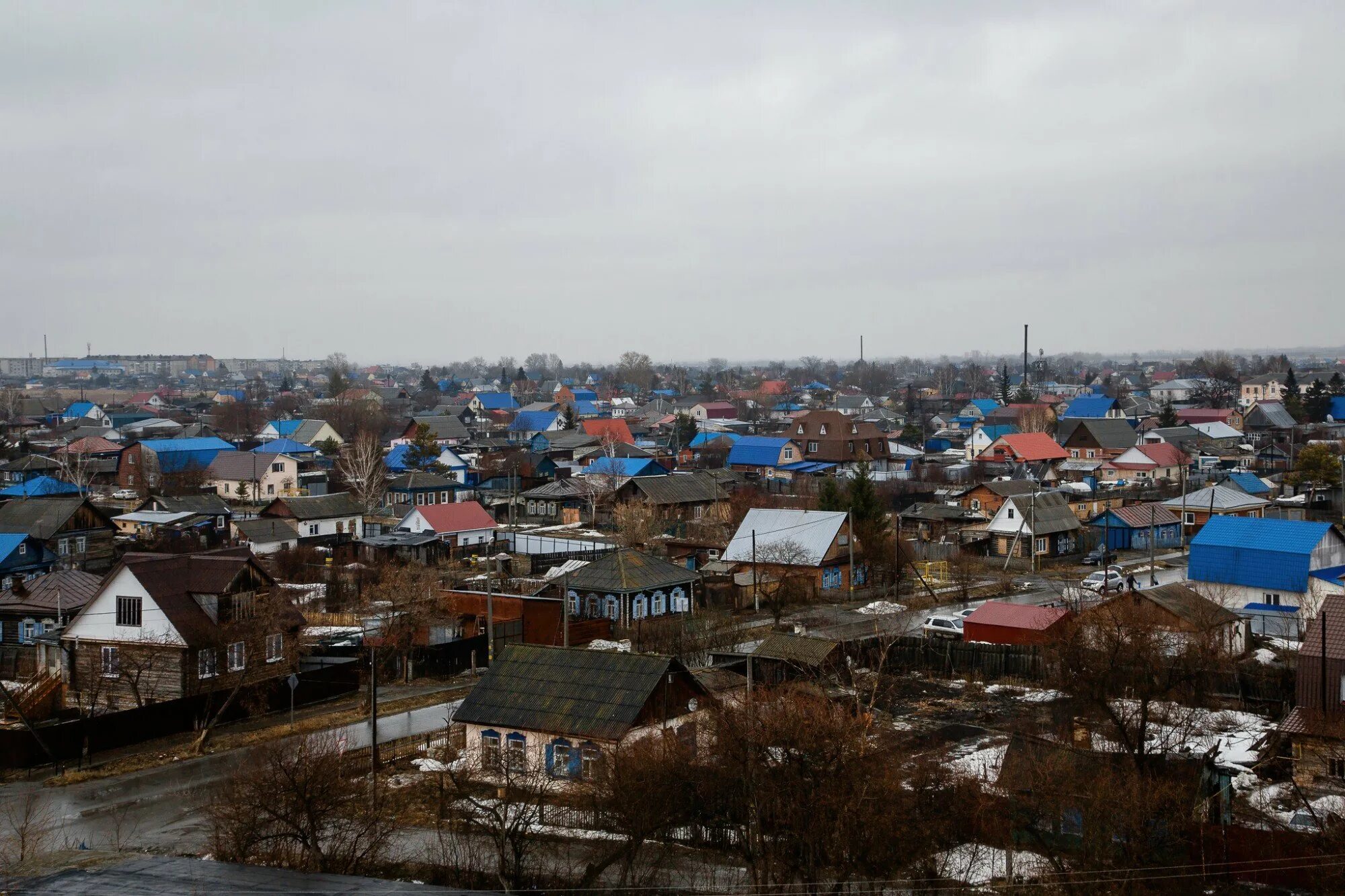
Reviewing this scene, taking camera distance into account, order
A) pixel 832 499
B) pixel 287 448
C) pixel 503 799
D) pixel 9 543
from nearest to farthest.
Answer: pixel 503 799 → pixel 9 543 → pixel 832 499 → pixel 287 448

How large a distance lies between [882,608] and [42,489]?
1221 inches

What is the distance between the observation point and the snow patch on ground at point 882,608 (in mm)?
28328

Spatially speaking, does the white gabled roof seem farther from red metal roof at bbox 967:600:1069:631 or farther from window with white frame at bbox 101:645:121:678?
window with white frame at bbox 101:645:121:678

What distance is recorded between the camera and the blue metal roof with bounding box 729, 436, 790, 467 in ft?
192

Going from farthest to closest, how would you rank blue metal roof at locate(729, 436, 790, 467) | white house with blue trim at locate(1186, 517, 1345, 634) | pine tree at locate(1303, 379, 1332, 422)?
pine tree at locate(1303, 379, 1332, 422) → blue metal roof at locate(729, 436, 790, 467) → white house with blue trim at locate(1186, 517, 1345, 634)

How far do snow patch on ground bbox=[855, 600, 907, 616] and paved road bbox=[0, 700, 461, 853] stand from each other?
13.0m

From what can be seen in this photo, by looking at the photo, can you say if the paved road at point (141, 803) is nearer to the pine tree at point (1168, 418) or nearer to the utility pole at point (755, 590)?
the utility pole at point (755, 590)

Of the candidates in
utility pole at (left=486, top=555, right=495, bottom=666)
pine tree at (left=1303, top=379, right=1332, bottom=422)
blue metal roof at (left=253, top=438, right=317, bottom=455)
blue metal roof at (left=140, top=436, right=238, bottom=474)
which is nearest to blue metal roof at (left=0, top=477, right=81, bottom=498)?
blue metal roof at (left=140, top=436, right=238, bottom=474)

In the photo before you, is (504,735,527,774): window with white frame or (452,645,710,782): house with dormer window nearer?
(504,735,527,774): window with white frame

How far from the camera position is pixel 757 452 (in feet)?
194

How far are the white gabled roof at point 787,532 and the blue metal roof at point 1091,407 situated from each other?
4459cm

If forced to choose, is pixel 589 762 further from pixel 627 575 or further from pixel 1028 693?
pixel 627 575

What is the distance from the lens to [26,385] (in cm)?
17762

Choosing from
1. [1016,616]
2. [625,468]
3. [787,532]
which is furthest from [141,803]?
[625,468]
